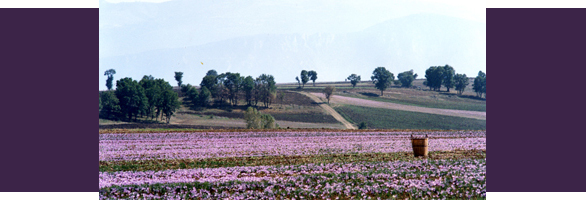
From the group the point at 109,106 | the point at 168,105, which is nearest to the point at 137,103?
the point at 109,106

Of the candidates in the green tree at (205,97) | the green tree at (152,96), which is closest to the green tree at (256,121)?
the green tree at (152,96)

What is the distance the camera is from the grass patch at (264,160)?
1883 cm

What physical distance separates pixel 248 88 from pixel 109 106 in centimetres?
2396

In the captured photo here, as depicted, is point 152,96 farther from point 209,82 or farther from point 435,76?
point 435,76

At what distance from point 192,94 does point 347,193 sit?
285 feet

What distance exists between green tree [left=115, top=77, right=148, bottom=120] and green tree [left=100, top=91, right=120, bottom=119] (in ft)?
3.23

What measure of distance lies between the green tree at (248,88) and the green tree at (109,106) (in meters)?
22.2

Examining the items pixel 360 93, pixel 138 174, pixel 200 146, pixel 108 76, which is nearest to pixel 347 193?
pixel 138 174

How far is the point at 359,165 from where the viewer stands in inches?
726

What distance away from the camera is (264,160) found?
2062 centimetres

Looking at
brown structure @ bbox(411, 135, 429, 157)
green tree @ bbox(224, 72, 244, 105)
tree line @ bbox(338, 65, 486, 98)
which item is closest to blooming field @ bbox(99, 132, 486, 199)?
brown structure @ bbox(411, 135, 429, 157)

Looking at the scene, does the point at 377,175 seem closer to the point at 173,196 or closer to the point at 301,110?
the point at 173,196

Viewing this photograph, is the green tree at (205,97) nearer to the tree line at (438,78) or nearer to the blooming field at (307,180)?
the tree line at (438,78)

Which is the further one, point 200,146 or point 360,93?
point 360,93
